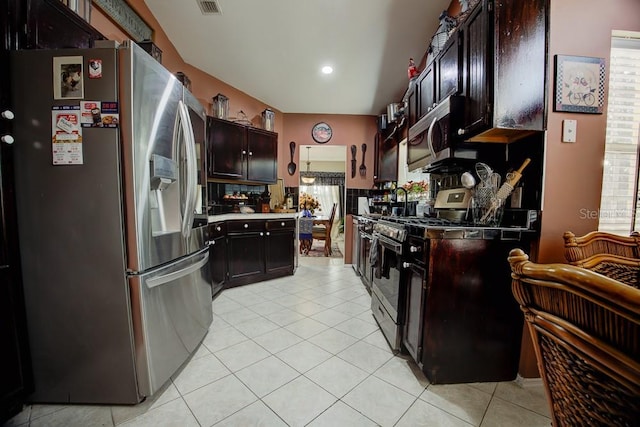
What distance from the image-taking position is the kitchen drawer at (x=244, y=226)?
301 cm

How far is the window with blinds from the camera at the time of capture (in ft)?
5.03

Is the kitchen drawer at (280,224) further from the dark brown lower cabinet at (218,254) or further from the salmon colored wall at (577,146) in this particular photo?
the salmon colored wall at (577,146)

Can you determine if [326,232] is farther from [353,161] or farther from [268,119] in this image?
[268,119]

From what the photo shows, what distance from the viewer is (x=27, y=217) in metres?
1.20

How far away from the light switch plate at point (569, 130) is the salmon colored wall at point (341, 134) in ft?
10.8

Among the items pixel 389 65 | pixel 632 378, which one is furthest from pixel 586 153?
pixel 389 65

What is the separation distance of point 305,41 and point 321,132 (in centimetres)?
199

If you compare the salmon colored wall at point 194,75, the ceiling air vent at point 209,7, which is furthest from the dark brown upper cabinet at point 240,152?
the ceiling air vent at point 209,7

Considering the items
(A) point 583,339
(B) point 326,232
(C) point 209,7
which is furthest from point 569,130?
(B) point 326,232

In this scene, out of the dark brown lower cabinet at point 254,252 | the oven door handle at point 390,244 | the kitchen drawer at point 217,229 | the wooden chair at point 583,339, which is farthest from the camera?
the dark brown lower cabinet at point 254,252

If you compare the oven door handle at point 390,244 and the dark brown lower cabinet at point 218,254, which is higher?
the oven door handle at point 390,244

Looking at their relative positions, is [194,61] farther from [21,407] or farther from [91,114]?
[21,407]

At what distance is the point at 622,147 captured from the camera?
1561 mm

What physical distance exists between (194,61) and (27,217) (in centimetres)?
266
